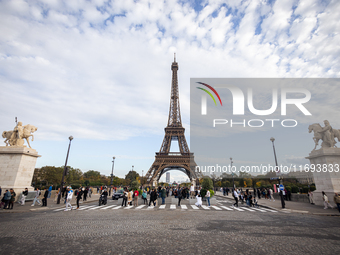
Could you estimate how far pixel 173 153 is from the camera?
5850 centimetres

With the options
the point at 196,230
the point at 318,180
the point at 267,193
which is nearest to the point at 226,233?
the point at 196,230

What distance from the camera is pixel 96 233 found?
7000 millimetres

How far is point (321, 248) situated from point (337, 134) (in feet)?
53.7

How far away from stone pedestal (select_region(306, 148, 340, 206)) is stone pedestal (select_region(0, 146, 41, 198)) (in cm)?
2807

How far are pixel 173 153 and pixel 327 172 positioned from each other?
44.5 m

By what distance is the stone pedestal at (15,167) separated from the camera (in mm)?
16283

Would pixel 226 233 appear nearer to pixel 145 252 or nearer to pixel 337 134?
pixel 145 252

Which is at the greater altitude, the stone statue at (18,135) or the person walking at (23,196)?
the stone statue at (18,135)

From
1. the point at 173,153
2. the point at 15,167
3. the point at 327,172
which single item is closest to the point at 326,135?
the point at 327,172

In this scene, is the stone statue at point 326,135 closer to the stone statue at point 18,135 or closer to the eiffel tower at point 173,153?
the stone statue at point 18,135

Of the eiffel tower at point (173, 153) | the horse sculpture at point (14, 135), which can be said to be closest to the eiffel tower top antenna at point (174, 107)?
the eiffel tower at point (173, 153)

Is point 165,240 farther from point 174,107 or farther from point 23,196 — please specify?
point 174,107

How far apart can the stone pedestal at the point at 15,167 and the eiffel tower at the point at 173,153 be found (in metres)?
35.4

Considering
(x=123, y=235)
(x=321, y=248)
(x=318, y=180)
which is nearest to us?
(x=321, y=248)
